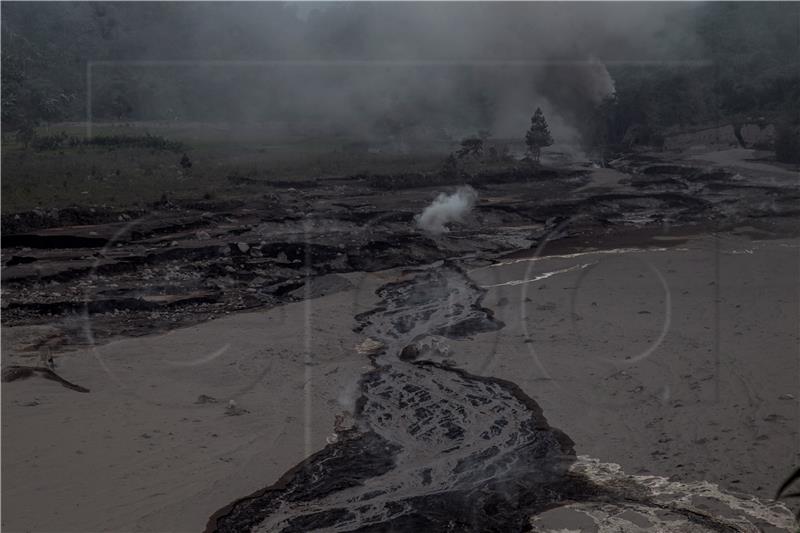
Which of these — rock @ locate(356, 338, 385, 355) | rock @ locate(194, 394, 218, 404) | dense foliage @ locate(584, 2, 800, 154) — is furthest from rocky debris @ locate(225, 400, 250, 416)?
dense foliage @ locate(584, 2, 800, 154)

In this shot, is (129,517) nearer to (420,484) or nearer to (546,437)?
(420,484)

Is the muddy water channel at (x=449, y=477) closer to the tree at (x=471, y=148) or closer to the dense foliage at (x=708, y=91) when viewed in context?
the tree at (x=471, y=148)

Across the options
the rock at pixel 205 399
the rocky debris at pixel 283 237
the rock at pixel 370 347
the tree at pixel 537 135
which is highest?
the tree at pixel 537 135

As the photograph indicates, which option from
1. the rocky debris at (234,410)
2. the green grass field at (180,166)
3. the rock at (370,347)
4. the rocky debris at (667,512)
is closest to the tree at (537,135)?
the green grass field at (180,166)

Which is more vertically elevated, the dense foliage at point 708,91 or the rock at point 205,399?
the dense foliage at point 708,91

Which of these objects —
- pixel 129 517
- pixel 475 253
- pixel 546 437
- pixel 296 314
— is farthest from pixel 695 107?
pixel 129 517

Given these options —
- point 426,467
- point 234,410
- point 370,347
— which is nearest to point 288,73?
point 370,347

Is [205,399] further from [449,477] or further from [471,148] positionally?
[471,148]
